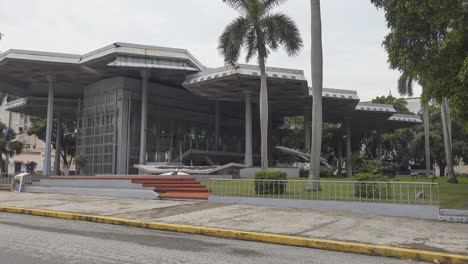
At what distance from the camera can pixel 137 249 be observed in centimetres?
798

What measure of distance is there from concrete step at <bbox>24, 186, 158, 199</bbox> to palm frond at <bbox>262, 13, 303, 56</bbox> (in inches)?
435

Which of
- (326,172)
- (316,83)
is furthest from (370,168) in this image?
(326,172)

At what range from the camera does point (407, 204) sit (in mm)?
12484

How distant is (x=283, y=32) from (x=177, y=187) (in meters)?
10.4

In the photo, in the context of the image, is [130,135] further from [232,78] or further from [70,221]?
[70,221]

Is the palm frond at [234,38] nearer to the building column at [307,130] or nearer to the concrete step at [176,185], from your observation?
the concrete step at [176,185]

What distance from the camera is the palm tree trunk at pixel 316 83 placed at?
18797 millimetres

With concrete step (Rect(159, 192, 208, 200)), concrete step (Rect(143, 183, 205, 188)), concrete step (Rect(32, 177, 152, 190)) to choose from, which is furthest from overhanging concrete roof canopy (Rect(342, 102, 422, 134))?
concrete step (Rect(159, 192, 208, 200))

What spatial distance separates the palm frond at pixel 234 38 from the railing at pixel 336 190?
9.77 metres

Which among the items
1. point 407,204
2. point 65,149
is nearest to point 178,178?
point 407,204

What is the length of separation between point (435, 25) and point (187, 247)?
10.2 meters

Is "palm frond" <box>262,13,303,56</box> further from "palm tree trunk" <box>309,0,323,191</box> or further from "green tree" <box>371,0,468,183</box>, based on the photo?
"green tree" <box>371,0,468,183</box>

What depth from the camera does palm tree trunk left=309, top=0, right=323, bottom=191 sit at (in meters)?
18.8

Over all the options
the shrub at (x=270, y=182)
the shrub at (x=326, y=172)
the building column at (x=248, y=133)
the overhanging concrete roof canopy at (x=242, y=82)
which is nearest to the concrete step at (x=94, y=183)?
the shrub at (x=270, y=182)
